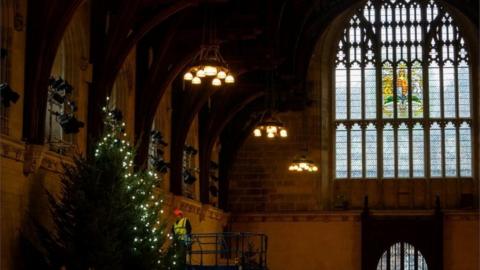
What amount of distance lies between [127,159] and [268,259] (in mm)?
19444

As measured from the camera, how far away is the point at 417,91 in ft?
127

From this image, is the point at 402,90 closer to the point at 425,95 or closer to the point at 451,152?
the point at 425,95

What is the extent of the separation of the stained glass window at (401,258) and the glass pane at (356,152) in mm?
3204

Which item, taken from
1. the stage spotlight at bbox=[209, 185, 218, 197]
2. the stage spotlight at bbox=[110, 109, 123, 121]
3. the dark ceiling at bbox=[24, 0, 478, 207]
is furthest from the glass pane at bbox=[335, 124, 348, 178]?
the stage spotlight at bbox=[110, 109, 123, 121]

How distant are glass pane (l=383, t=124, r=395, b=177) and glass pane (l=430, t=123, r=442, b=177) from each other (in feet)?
4.87

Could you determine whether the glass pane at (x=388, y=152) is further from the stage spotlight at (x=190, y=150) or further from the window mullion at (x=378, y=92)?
the stage spotlight at (x=190, y=150)

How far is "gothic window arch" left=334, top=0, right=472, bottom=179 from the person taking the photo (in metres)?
38.1

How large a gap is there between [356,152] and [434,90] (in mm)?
3860

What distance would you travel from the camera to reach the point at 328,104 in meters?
38.8

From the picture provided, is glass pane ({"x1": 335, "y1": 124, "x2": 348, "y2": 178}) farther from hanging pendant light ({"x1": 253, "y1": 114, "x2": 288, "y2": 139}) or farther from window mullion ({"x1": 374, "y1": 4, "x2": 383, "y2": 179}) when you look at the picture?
hanging pendant light ({"x1": 253, "y1": 114, "x2": 288, "y2": 139})

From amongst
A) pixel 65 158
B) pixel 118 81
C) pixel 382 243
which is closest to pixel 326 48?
pixel 382 243

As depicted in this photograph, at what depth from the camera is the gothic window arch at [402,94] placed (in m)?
38.1

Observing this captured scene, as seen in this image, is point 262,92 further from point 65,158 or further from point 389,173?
point 65,158

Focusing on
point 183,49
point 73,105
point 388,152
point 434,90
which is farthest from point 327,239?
point 73,105
